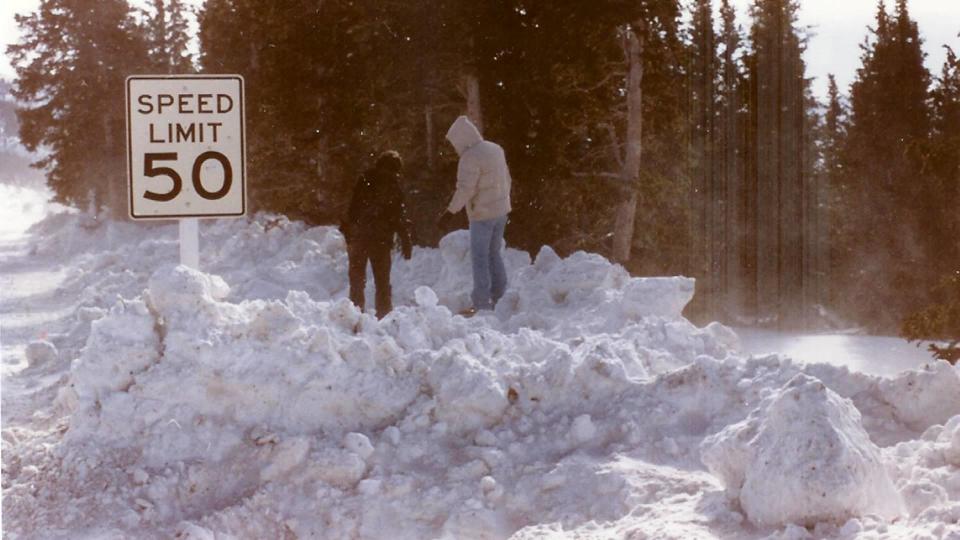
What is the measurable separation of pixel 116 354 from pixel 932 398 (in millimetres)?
5113

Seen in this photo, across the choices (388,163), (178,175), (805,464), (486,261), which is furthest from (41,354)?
(805,464)

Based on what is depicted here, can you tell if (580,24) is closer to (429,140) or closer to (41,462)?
(429,140)

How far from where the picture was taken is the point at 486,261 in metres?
12.0

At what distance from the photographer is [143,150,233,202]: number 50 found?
6.66m

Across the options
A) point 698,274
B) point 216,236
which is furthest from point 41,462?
point 698,274

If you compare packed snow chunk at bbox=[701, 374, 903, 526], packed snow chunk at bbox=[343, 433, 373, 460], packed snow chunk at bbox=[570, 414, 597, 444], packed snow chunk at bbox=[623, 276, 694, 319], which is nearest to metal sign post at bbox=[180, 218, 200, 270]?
packed snow chunk at bbox=[343, 433, 373, 460]

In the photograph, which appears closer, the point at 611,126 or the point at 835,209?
the point at 611,126

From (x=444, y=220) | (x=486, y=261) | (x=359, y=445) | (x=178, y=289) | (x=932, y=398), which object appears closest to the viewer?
(x=359, y=445)

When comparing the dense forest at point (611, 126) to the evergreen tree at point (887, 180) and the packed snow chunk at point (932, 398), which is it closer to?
the evergreen tree at point (887, 180)

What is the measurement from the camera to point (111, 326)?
722cm

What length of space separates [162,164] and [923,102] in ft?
111

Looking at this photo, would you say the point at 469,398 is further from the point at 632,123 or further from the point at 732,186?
the point at 732,186

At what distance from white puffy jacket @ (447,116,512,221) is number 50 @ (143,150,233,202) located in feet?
16.5

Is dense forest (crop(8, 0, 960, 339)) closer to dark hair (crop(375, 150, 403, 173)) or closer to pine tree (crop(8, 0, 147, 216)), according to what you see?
pine tree (crop(8, 0, 147, 216))
